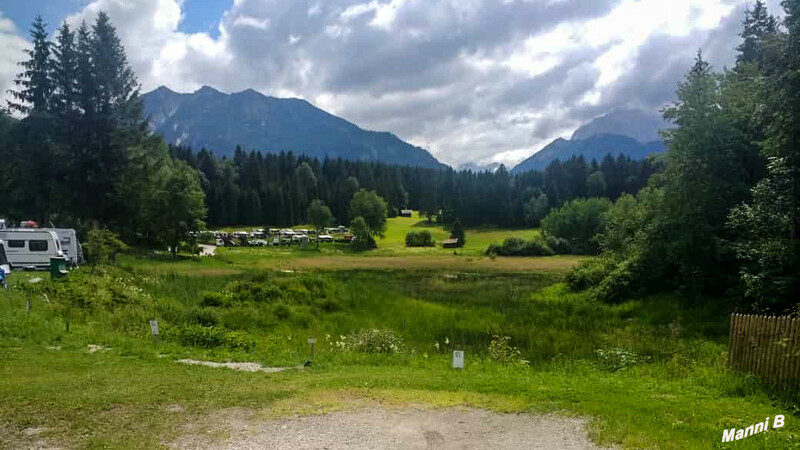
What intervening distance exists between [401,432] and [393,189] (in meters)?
145

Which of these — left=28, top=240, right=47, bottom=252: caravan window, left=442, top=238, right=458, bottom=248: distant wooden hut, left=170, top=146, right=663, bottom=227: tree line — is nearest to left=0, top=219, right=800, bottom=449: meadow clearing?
left=28, top=240, right=47, bottom=252: caravan window

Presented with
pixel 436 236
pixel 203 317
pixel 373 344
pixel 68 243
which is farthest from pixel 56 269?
pixel 436 236

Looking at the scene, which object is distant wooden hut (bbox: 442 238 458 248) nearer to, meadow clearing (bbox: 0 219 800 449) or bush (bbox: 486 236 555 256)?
bush (bbox: 486 236 555 256)

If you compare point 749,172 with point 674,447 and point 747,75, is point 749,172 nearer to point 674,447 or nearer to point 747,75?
point 747,75

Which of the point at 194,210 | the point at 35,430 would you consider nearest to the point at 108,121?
the point at 194,210

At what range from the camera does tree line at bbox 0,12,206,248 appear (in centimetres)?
4228

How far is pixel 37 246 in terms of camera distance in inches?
1222

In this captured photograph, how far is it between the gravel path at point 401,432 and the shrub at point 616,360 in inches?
255

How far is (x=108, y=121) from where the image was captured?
43625 mm

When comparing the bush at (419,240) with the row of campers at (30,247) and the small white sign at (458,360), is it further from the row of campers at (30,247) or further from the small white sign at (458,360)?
the small white sign at (458,360)

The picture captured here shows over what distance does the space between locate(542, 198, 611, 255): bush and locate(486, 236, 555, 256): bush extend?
5368mm

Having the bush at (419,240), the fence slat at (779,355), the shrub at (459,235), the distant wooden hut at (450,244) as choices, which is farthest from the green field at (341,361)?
the shrub at (459,235)

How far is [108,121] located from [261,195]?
83483 mm

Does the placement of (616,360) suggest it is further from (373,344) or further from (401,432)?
(401,432)
